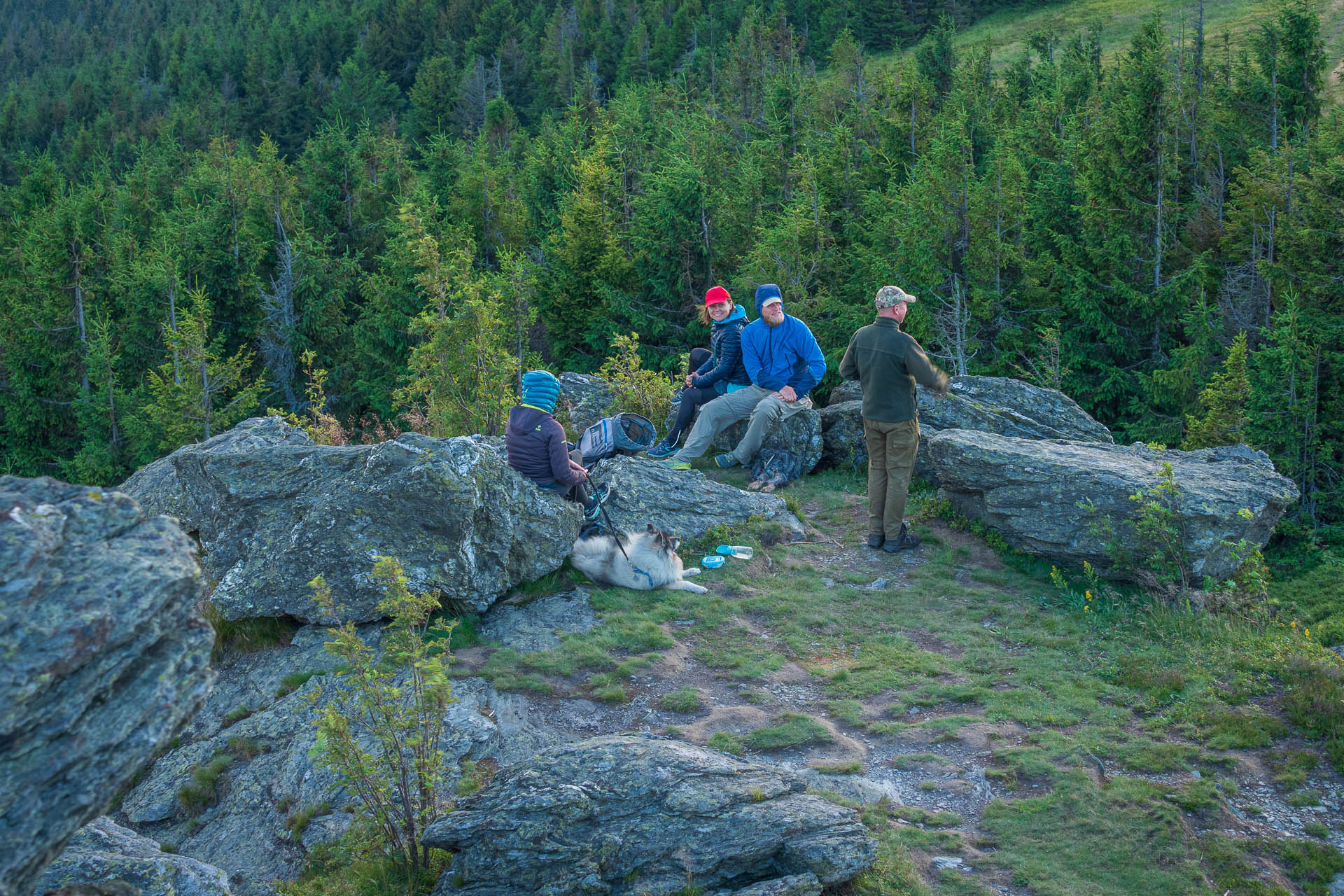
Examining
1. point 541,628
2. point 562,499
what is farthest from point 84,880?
point 562,499

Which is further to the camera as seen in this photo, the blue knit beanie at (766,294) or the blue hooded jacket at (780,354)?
the blue hooded jacket at (780,354)

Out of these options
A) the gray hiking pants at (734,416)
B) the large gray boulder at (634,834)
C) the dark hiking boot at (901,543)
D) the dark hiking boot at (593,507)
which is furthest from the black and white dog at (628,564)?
the large gray boulder at (634,834)

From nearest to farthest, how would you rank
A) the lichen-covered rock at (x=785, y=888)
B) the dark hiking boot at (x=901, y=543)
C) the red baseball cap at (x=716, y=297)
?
the lichen-covered rock at (x=785, y=888)
the dark hiking boot at (x=901, y=543)
the red baseball cap at (x=716, y=297)

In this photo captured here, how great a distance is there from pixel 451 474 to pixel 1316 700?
6.25m

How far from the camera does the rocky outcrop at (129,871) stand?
428cm

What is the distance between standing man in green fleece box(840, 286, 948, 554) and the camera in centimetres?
873

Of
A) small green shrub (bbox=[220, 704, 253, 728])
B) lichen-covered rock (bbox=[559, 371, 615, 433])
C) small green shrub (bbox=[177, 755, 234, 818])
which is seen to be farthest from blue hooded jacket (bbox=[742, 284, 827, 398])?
small green shrub (bbox=[177, 755, 234, 818])

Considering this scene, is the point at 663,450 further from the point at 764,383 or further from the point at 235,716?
the point at 235,716

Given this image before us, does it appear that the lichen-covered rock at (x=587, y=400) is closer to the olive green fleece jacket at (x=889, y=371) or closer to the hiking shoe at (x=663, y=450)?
the hiking shoe at (x=663, y=450)

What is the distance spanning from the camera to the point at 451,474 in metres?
7.53

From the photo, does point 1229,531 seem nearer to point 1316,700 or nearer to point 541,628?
point 1316,700

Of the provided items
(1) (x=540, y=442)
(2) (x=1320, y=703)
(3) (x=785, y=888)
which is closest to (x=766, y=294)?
(1) (x=540, y=442)

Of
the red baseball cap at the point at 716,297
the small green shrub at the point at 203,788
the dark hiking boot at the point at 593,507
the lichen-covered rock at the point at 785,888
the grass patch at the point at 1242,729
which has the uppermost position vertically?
the red baseball cap at the point at 716,297

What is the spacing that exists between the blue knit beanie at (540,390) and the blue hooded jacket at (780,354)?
10.5 ft
